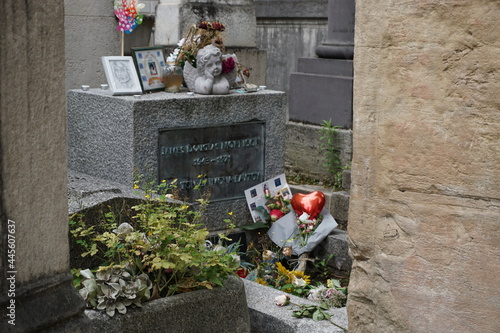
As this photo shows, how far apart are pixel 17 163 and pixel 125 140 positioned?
130 inches

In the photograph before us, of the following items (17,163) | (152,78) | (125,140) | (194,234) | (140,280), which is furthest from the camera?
(152,78)

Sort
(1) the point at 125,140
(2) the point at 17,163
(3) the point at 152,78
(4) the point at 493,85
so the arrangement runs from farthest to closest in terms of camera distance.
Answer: (3) the point at 152,78 < (1) the point at 125,140 < (4) the point at 493,85 < (2) the point at 17,163

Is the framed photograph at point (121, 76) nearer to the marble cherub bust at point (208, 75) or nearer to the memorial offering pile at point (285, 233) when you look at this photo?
the marble cherub bust at point (208, 75)

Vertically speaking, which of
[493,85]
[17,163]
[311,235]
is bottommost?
[311,235]

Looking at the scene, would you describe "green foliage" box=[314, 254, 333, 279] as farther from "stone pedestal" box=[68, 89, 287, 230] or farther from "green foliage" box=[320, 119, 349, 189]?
"green foliage" box=[320, 119, 349, 189]

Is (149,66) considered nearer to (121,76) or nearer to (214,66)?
(121,76)

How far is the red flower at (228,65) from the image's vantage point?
579cm

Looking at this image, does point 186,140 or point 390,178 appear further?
point 186,140

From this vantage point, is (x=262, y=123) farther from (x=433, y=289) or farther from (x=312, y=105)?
(x=433, y=289)

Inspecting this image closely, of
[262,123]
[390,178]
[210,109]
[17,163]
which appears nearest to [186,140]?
[210,109]

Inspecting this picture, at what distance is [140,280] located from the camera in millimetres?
3447

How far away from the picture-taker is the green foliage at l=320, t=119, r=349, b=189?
6898 millimetres

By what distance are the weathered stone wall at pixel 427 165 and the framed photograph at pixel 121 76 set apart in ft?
10.4

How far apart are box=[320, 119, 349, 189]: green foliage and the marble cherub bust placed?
157cm
